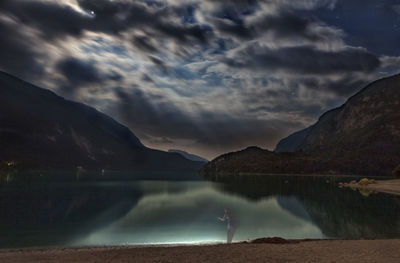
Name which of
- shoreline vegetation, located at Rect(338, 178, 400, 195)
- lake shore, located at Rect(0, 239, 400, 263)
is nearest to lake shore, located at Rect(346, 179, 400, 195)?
shoreline vegetation, located at Rect(338, 178, 400, 195)

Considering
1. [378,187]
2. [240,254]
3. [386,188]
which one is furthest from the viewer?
[378,187]

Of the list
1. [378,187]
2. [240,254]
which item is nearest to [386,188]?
[378,187]

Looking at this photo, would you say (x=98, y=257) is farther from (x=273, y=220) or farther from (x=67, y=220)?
(x=273, y=220)

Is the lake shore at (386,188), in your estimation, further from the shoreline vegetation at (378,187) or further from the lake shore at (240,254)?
the lake shore at (240,254)

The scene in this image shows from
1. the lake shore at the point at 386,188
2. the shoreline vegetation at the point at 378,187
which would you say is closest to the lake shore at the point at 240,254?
the shoreline vegetation at the point at 378,187

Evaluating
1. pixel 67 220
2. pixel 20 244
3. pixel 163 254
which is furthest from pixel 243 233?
pixel 67 220

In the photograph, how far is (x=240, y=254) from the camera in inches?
836

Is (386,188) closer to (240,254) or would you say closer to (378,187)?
(378,187)

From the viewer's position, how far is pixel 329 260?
62.7ft

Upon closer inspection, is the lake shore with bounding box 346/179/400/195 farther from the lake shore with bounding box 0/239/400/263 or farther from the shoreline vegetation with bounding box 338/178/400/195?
the lake shore with bounding box 0/239/400/263

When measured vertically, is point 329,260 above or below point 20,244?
above

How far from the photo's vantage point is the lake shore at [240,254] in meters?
19.8

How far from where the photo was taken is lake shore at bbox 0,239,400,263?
64.8 feet

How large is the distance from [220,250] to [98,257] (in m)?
9.35
